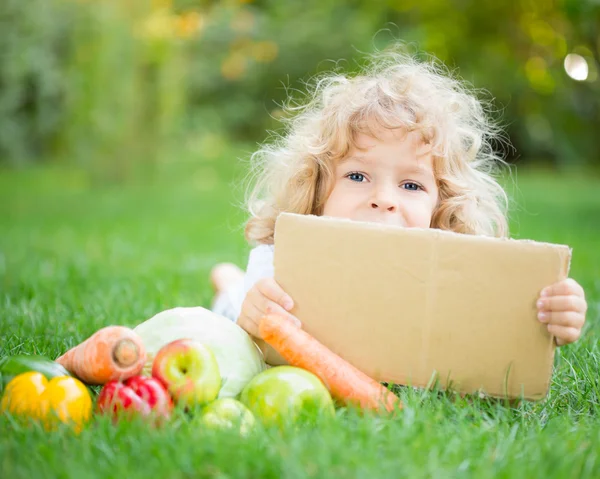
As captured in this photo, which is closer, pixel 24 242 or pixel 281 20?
pixel 24 242

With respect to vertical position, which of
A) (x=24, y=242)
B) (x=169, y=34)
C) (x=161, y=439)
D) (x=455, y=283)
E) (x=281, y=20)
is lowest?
(x=24, y=242)

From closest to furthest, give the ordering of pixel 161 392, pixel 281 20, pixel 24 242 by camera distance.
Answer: pixel 161 392
pixel 24 242
pixel 281 20

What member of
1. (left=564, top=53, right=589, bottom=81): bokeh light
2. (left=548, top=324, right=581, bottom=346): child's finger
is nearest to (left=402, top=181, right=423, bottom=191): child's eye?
(left=548, top=324, right=581, bottom=346): child's finger

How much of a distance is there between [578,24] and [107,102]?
603 centimetres

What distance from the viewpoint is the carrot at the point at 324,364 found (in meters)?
1.82

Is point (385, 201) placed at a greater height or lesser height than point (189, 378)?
greater

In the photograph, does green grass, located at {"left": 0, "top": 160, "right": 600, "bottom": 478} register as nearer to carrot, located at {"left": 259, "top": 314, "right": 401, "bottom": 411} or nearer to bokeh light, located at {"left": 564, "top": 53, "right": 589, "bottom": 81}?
carrot, located at {"left": 259, "top": 314, "right": 401, "bottom": 411}

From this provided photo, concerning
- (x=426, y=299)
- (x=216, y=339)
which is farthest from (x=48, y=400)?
(x=426, y=299)

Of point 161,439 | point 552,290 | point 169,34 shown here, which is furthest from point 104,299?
point 169,34

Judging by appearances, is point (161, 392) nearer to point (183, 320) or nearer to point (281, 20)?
point (183, 320)

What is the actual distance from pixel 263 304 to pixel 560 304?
821 millimetres

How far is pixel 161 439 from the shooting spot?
4.77ft

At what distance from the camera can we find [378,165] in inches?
94.5

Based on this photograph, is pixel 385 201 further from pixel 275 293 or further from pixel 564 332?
pixel 564 332
